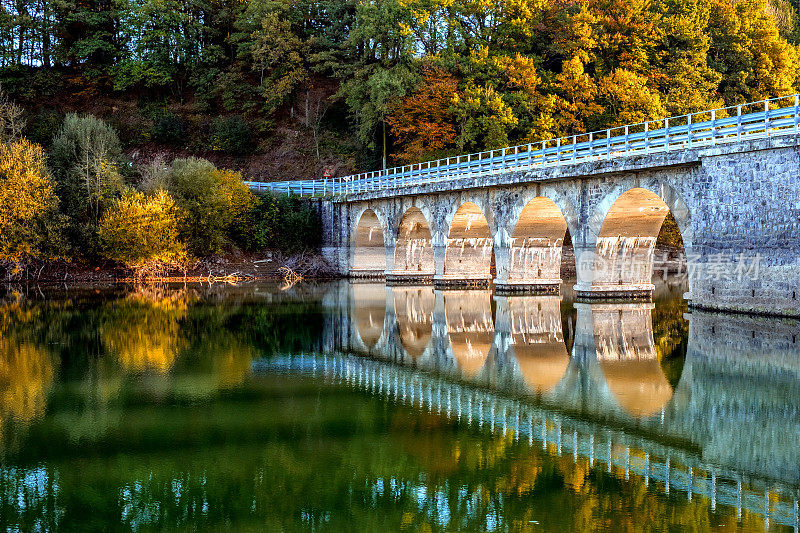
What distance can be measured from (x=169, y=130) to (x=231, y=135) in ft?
17.7

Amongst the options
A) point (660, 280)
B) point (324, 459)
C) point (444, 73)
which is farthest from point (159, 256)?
point (324, 459)

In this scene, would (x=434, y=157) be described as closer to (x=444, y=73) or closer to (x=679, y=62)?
(x=444, y=73)

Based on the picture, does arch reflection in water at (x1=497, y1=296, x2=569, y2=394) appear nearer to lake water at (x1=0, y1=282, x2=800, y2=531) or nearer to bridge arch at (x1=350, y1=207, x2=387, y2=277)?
lake water at (x1=0, y1=282, x2=800, y2=531)

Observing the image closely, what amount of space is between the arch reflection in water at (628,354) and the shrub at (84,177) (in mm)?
27110

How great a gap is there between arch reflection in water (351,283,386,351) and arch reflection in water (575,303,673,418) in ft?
19.5

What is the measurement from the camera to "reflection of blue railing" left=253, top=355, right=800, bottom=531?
957cm

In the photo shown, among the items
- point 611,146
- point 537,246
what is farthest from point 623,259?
point 537,246

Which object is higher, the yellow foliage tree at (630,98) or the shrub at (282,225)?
the yellow foliage tree at (630,98)

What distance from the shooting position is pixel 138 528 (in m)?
8.84

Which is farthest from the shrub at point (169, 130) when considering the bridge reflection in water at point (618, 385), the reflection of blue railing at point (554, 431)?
the reflection of blue railing at point (554, 431)

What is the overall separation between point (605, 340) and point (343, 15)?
54.2m

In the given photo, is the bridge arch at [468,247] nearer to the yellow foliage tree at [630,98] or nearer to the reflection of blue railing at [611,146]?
the reflection of blue railing at [611,146]

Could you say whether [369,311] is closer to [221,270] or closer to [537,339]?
[537,339]

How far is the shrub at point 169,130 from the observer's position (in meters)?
69.6
